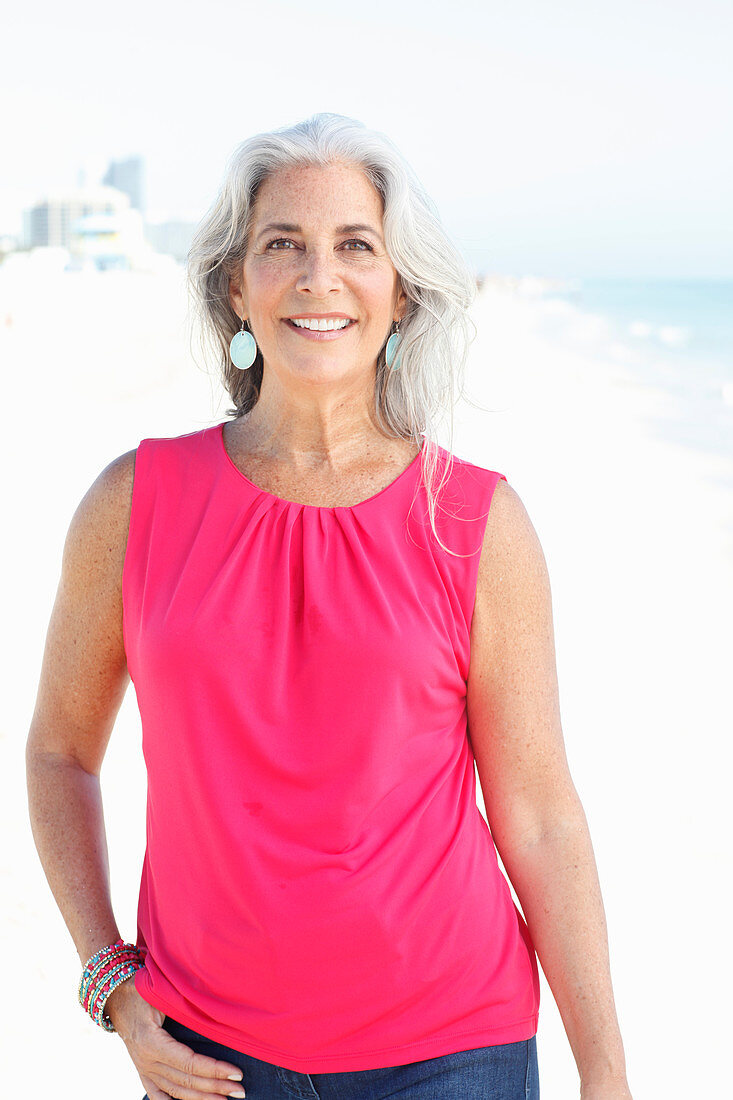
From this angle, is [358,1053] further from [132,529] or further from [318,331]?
[318,331]

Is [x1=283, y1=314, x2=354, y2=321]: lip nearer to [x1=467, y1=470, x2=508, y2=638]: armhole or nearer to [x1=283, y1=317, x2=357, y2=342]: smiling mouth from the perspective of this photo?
[x1=283, y1=317, x2=357, y2=342]: smiling mouth

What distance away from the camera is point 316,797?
1.55 m

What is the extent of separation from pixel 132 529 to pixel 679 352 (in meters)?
32.3

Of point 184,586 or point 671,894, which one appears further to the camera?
point 671,894

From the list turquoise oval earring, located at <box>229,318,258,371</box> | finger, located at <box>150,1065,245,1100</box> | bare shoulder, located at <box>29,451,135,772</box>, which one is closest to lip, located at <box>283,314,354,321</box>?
turquoise oval earring, located at <box>229,318,258,371</box>

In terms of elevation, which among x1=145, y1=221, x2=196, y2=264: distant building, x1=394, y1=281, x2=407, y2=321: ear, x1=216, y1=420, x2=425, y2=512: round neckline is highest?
x1=145, y1=221, x2=196, y2=264: distant building

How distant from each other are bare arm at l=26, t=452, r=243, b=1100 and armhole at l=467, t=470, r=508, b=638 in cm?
54

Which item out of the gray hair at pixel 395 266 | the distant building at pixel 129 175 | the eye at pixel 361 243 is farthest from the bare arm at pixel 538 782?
the distant building at pixel 129 175

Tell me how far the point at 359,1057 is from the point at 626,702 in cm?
435

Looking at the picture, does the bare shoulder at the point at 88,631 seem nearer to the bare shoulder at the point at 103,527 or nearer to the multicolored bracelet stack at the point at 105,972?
the bare shoulder at the point at 103,527

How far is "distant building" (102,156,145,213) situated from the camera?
13362cm

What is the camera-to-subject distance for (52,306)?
24.6 metres

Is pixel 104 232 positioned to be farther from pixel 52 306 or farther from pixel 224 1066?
pixel 224 1066

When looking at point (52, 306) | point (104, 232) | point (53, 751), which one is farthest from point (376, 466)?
point (104, 232)
